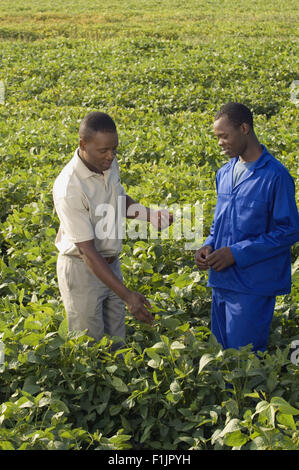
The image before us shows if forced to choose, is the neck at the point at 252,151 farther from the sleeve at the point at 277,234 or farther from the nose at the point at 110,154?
the nose at the point at 110,154

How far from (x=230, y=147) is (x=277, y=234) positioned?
0.50m

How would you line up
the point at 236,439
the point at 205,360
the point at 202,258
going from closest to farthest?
the point at 236,439 → the point at 205,360 → the point at 202,258

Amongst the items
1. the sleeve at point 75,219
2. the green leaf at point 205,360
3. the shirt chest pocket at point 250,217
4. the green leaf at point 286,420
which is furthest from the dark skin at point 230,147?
the green leaf at point 286,420

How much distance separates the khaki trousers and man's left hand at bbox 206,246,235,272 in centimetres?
57

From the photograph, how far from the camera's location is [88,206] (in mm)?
2969

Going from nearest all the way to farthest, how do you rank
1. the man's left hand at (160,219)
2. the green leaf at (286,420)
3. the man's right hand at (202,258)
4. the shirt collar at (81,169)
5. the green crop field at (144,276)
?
the green leaf at (286,420) < the green crop field at (144,276) < the shirt collar at (81,169) < the man's right hand at (202,258) < the man's left hand at (160,219)

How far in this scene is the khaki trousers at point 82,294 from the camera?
10.2 ft

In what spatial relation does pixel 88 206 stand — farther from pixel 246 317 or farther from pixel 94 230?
pixel 246 317

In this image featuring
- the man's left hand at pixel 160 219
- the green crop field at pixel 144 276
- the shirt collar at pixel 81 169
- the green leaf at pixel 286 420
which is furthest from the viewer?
the man's left hand at pixel 160 219

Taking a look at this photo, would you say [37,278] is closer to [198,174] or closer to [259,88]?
[198,174]

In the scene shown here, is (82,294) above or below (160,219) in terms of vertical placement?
below

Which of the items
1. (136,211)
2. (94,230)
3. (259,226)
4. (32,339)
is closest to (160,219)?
(136,211)

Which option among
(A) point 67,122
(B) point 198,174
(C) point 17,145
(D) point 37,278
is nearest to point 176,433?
(D) point 37,278

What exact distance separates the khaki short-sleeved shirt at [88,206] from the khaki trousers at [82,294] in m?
0.09
